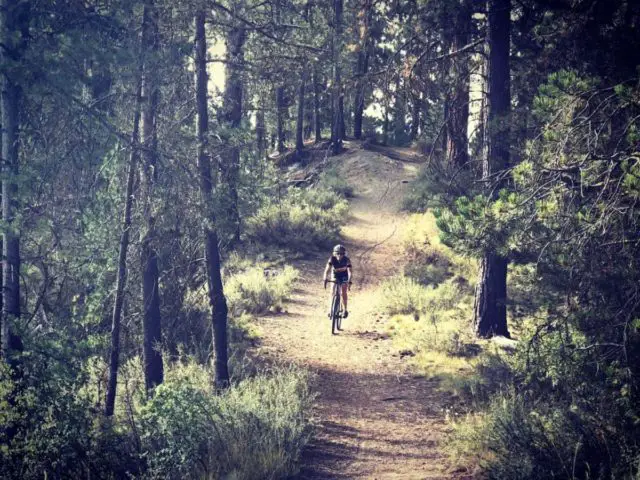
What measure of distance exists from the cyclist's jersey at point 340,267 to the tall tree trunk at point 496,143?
10.1ft

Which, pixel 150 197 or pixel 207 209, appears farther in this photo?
pixel 150 197

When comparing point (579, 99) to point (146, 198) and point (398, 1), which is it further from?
point (146, 198)

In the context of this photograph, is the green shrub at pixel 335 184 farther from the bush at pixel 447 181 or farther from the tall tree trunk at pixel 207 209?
the tall tree trunk at pixel 207 209

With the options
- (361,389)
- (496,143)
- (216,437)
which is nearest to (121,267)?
(216,437)

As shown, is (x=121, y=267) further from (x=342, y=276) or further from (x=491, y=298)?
(x=491, y=298)

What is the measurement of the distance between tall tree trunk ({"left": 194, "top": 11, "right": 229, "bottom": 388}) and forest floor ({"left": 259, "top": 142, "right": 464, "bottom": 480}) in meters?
1.57

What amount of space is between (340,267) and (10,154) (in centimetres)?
793

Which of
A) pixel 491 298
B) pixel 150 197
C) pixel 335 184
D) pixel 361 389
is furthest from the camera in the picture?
pixel 335 184

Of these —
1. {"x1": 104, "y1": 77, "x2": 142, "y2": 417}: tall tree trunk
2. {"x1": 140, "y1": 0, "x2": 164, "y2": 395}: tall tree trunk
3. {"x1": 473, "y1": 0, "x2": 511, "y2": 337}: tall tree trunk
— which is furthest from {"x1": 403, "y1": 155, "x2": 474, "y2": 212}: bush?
{"x1": 104, "y1": 77, "x2": 142, "y2": 417}: tall tree trunk

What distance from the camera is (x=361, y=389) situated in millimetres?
10250

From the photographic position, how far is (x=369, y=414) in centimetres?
919

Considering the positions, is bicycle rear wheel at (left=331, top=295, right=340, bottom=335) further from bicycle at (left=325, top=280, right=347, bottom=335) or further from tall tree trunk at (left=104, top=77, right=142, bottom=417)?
tall tree trunk at (left=104, top=77, right=142, bottom=417)

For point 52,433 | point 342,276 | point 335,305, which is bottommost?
point 52,433

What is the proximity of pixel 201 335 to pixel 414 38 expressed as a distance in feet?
21.8
